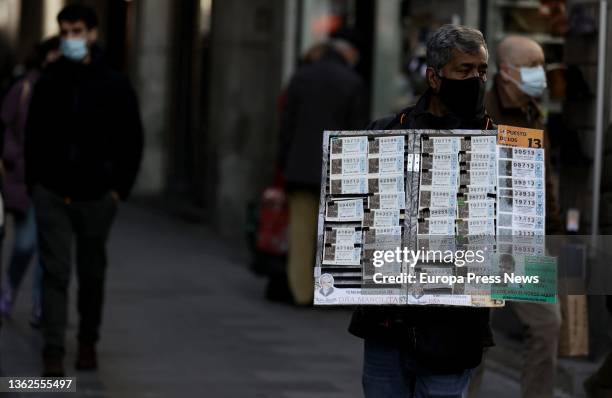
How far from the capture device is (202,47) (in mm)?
18172

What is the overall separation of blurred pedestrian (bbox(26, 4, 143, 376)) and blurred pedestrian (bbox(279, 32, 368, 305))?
8.47 feet

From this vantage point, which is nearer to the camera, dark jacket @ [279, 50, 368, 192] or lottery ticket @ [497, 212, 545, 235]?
lottery ticket @ [497, 212, 545, 235]

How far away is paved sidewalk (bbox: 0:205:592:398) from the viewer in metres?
7.79

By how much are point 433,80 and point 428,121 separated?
0.41 feet

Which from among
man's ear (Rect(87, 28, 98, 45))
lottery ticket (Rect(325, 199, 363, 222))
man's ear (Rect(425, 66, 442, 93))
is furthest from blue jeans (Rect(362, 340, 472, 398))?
man's ear (Rect(87, 28, 98, 45))

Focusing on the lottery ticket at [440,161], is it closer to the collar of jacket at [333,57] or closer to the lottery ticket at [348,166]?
the lottery ticket at [348,166]

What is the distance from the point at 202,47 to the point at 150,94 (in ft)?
7.63

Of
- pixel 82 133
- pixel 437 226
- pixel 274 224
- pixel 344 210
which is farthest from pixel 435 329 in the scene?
pixel 274 224

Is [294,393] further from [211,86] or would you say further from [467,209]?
[211,86]

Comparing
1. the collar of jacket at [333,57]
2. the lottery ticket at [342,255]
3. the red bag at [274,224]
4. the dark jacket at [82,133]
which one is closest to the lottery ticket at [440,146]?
the lottery ticket at [342,255]

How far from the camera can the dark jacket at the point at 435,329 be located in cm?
438

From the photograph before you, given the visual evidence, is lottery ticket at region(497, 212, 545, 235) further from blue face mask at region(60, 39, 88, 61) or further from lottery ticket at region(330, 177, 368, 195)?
blue face mask at region(60, 39, 88, 61)

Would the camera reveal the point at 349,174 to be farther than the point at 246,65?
No

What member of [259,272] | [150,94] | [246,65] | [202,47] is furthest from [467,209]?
[150,94]
